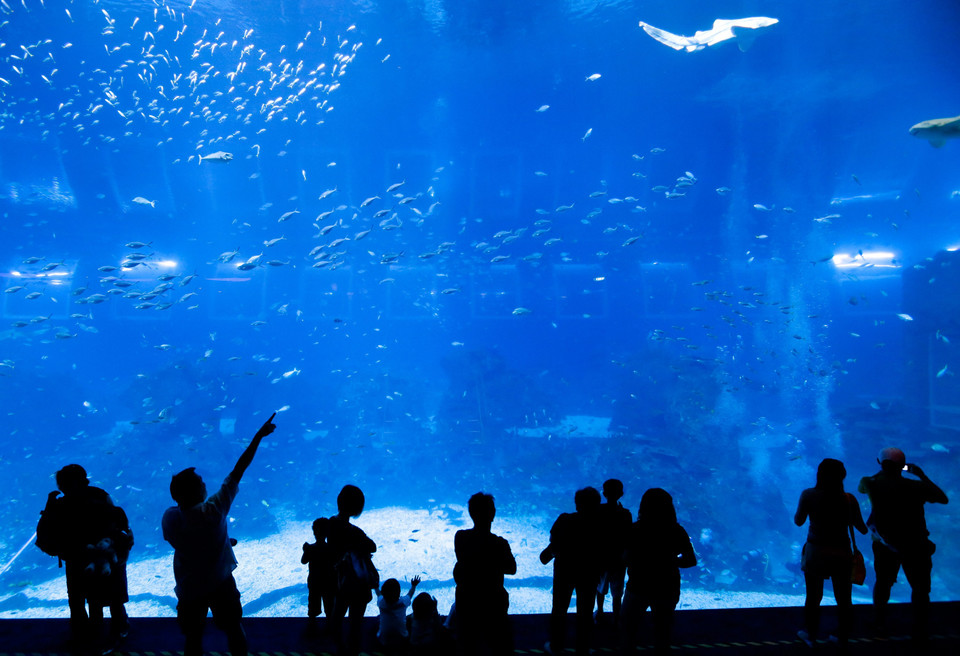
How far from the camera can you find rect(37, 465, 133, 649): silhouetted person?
2.74 meters

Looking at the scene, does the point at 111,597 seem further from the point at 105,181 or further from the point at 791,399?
the point at 791,399

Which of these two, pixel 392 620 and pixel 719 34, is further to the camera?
pixel 719 34

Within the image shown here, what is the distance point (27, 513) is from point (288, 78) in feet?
65.2

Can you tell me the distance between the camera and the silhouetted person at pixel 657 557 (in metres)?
2.64

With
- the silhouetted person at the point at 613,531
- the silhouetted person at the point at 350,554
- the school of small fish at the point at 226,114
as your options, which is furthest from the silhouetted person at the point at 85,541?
the school of small fish at the point at 226,114

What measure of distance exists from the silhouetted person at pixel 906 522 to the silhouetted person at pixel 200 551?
13.5 feet

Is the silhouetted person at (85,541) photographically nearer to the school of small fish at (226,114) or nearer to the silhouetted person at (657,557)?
the silhouetted person at (657,557)

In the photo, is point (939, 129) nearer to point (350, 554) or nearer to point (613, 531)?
Result: point (613, 531)

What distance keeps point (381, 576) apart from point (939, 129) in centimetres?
1479

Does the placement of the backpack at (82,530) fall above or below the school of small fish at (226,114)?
below

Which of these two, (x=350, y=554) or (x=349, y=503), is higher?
(x=349, y=503)

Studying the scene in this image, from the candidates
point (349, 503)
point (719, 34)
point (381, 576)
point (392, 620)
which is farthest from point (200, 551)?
point (719, 34)

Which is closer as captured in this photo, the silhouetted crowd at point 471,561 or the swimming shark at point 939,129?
the silhouetted crowd at point 471,561

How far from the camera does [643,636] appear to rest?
3227 mm
